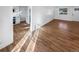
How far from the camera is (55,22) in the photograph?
4.74 feet

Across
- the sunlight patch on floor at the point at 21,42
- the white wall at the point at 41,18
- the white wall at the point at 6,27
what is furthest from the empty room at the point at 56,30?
the white wall at the point at 6,27

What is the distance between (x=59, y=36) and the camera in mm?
1521

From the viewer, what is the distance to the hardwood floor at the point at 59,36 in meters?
1.46

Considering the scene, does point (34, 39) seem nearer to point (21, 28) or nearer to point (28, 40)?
point (28, 40)

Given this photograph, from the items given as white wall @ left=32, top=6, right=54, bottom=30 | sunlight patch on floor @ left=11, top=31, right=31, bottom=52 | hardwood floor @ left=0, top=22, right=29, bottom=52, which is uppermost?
white wall @ left=32, top=6, right=54, bottom=30

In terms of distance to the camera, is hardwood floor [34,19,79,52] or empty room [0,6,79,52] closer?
empty room [0,6,79,52]

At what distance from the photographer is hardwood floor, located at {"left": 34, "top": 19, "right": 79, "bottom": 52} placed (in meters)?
1.46

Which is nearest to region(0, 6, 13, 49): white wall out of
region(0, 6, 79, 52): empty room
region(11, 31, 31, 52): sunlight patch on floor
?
region(0, 6, 79, 52): empty room

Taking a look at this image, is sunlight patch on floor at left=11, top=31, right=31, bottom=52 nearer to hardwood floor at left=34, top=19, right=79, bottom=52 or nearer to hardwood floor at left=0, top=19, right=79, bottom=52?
hardwood floor at left=0, top=19, right=79, bottom=52

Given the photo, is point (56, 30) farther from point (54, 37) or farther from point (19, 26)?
point (19, 26)

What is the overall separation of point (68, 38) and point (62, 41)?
0.32 feet
